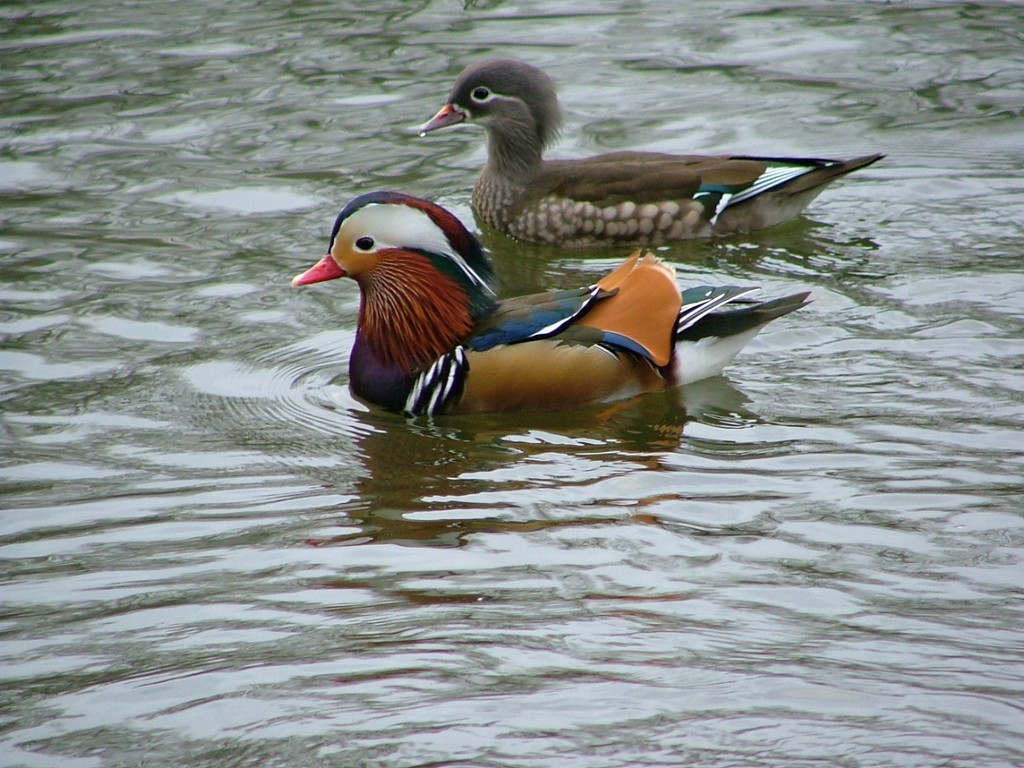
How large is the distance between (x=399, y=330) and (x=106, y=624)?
8.82 feet

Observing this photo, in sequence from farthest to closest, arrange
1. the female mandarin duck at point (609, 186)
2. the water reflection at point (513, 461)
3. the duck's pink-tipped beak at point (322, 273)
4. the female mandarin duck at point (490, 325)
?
the female mandarin duck at point (609, 186) < the duck's pink-tipped beak at point (322, 273) < the female mandarin duck at point (490, 325) < the water reflection at point (513, 461)

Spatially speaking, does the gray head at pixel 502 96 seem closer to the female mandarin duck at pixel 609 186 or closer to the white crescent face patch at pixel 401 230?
the female mandarin duck at pixel 609 186

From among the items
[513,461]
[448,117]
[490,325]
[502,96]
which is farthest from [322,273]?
[502,96]

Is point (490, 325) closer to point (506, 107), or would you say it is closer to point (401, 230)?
point (401, 230)

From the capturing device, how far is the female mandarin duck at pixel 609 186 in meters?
8.34

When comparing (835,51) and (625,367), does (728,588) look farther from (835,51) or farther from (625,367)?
(835,51)

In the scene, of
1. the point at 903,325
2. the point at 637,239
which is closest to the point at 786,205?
the point at 637,239

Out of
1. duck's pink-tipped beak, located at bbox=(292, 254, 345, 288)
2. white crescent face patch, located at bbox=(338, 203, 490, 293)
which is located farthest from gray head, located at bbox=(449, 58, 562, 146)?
duck's pink-tipped beak, located at bbox=(292, 254, 345, 288)

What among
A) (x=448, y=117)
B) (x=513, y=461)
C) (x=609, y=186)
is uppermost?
(x=448, y=117)

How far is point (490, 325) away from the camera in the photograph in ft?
21.1

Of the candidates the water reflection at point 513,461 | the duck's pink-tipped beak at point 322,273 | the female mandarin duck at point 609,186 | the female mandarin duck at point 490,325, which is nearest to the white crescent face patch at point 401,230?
the female mandarin duck at point 490,325

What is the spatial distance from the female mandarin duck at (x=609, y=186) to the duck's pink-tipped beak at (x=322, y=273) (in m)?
2.27

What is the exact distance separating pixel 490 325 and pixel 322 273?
0.79m

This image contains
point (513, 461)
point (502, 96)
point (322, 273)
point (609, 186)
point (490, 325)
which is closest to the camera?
point (513, 461)
